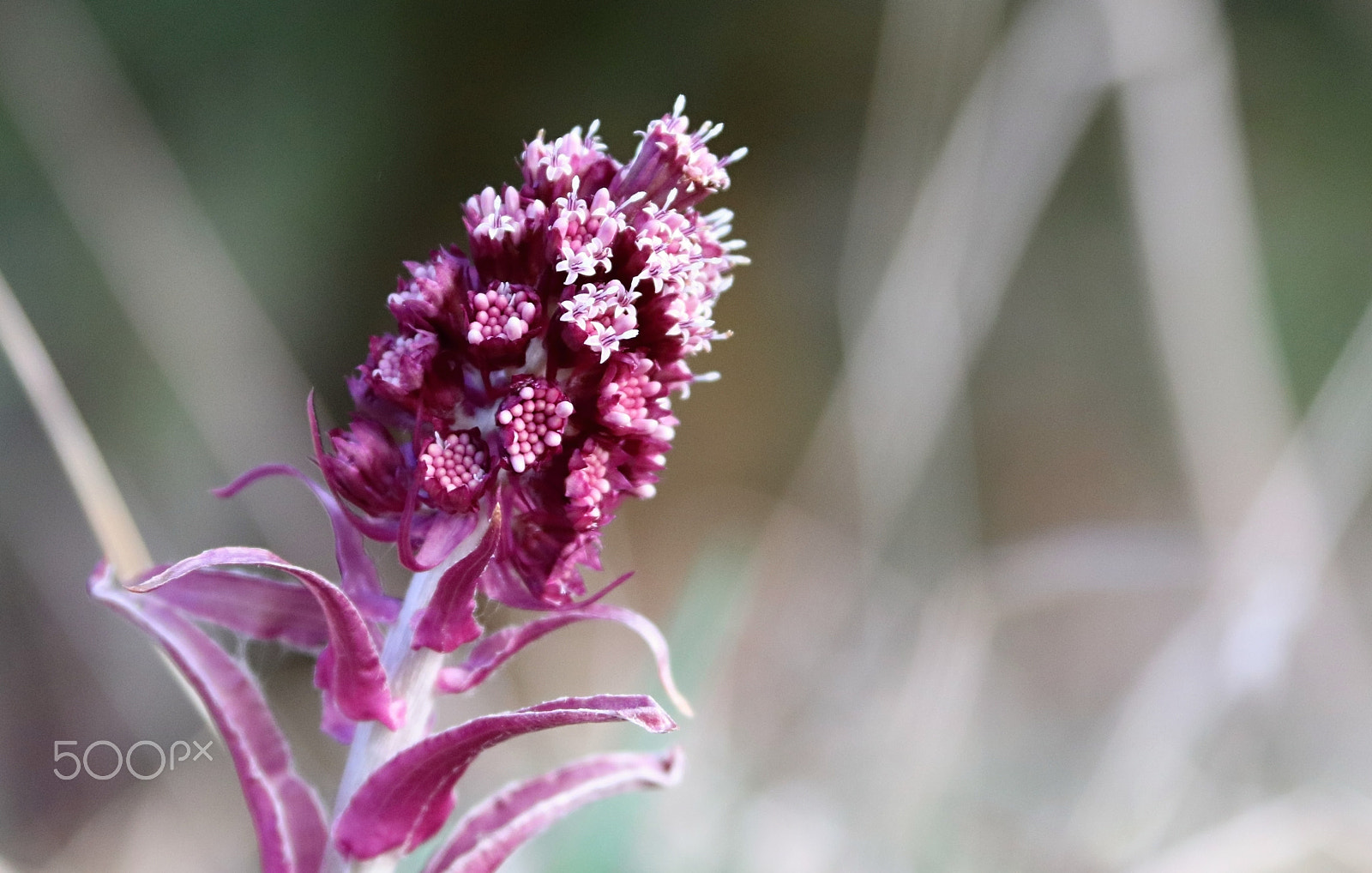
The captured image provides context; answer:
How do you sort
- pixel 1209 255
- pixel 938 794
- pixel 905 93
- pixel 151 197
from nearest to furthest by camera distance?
pixel 938 794
pixel 151 197
pixel 1209 255
pixel 905 93

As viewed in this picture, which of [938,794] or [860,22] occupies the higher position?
[860,22]

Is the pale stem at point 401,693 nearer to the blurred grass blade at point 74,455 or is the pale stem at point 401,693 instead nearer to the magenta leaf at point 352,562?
the magenta leaf at point 352,562

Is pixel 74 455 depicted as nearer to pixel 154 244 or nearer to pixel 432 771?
pixel 432 771

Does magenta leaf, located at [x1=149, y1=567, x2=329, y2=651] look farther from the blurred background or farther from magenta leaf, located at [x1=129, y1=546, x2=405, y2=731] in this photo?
the blurred background

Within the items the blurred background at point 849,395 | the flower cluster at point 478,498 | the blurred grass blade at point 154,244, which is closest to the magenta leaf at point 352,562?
the flower cluster at point 478,498

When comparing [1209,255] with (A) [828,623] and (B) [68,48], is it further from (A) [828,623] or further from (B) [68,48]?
(B) [68,48]

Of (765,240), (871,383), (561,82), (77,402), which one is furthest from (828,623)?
(77,402)
